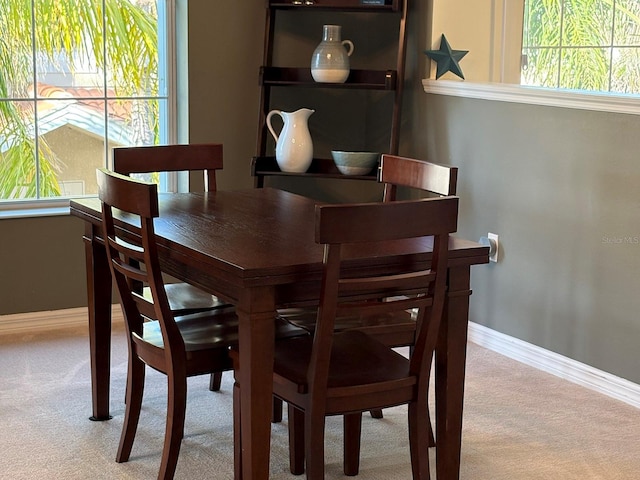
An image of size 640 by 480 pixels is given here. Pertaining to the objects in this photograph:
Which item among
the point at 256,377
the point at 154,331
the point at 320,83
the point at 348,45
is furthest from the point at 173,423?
the point at 348,45

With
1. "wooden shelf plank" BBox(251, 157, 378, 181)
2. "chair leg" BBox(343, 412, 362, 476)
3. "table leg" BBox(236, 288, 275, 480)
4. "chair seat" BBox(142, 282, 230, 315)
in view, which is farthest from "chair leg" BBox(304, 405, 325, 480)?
"wooden shelf plank" BBox(251, 157, 378, 181)

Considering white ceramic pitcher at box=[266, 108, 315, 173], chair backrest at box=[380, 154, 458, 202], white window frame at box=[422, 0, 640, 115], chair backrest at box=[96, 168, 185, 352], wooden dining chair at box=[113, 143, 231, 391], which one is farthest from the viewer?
white ceramic pitcher at box=[266, 108, 315, 173]

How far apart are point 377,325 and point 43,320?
210cm

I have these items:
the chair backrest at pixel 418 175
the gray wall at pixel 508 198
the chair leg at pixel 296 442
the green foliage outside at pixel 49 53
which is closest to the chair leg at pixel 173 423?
the chair leg at pixel 296 442

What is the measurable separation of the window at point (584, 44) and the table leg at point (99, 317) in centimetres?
219

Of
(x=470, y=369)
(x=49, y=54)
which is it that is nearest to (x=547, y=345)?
(x=470, y=369)

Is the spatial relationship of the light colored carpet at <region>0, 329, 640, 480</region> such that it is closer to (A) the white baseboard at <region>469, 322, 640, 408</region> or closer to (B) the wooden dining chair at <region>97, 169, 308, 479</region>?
(A) the white baseboard at <region>469, 322, 640, 408</region>

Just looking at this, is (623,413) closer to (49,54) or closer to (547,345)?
(547,345)

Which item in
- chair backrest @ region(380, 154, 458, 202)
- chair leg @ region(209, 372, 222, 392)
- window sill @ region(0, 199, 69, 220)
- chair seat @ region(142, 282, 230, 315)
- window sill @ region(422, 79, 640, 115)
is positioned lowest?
chair leg @ region(209, 372, 222, 392)

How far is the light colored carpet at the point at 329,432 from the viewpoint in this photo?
306cm

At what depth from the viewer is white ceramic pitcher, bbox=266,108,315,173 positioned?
4578mm

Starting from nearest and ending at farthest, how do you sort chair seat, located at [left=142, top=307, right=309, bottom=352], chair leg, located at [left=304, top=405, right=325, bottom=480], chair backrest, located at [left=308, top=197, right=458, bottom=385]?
chair backrest, located at [left=308, top=197, right=458, bottom=385], chair leg, located at [left=304, top=405, right=325, bottom=480], chair seat, located at [left=142, top=307, right=309, bottom=352]

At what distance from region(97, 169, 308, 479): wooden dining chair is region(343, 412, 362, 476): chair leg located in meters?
0.32

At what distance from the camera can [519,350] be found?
4.21 meters
